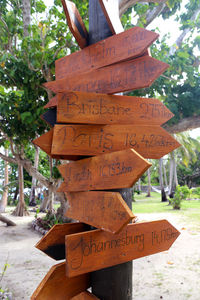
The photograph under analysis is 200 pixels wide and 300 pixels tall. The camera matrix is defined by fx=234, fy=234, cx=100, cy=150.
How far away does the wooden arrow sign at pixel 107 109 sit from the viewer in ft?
4.78

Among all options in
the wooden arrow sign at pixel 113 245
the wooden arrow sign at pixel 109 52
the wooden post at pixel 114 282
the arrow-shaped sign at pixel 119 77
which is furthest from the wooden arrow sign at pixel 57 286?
the wooden arrow sign at pixel 109 52

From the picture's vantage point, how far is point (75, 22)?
1733mm

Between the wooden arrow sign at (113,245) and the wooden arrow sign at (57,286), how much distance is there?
26 cm

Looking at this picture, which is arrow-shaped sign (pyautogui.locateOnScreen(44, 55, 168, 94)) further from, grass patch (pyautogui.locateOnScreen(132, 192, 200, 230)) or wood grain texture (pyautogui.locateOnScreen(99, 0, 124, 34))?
grass patch (pyautogui.locateOnScreen(132, 192, 200, 230))

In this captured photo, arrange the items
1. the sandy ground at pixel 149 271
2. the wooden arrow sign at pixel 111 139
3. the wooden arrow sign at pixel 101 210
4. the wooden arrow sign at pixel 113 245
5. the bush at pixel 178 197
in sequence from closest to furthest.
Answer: the wooden arrow sign at pixel 101 210 → the wooden arrow sign at pixel 113 245 → the wooden arrow sign at pixel 111 139 → the sandy ground at pixel 149 271 → the bush at pixel 178 197

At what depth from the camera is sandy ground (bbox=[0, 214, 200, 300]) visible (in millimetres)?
3080

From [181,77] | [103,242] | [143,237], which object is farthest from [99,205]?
[181,77]

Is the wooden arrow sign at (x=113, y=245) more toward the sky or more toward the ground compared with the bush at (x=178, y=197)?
more toward the sky

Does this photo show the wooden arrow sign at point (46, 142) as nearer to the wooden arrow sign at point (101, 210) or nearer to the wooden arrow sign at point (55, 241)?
the wooden arrow sign at point (101, 210)

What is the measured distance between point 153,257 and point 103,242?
3.82 meters

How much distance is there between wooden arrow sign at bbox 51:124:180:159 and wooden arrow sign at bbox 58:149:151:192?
0.33 feet

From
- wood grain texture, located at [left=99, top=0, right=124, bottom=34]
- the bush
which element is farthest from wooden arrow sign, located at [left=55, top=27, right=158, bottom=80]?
the bush

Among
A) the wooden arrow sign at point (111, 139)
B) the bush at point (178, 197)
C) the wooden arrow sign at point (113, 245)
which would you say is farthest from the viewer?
the bush at point (178, 197)

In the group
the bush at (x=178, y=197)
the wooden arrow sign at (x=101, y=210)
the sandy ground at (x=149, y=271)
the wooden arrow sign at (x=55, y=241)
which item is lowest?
the sandy ground at (x=149, y=271)
